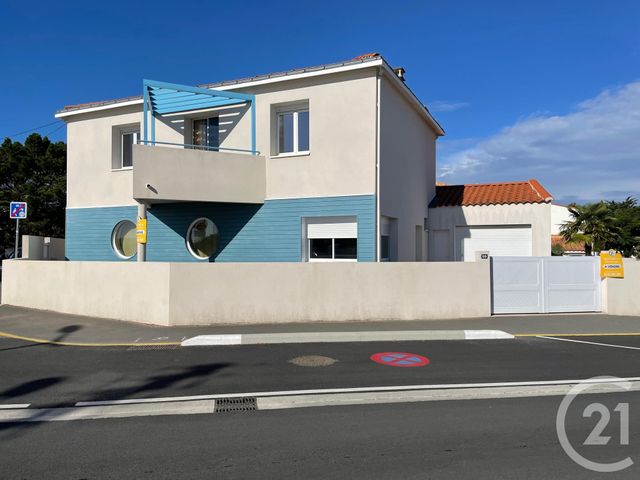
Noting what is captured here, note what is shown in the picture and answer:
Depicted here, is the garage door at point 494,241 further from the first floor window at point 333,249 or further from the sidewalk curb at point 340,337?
the sidewalk curb at point 340,337

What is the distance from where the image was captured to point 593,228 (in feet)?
91.9

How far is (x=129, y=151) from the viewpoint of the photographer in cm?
1672

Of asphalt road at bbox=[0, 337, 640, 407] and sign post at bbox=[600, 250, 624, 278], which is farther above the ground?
sign post at bbox=[600, 250, 624, 278]

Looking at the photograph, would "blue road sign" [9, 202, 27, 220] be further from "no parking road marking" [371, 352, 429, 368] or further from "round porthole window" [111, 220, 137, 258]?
"no parking road marking" [371, 352, 429, 368]

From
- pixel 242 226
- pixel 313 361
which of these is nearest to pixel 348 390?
pixel 313 361

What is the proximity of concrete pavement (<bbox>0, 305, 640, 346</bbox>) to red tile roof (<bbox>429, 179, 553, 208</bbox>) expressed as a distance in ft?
16.5

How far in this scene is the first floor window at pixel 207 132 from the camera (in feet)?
49.4

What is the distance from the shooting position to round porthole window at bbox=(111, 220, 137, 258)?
16.2 m

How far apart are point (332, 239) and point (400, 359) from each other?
5.77m

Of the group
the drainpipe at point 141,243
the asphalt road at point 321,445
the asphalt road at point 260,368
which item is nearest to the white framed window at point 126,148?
the drainpipe at point 141,243

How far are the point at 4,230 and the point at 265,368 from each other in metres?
25.2

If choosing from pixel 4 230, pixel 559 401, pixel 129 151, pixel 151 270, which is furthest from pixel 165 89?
pixel 4 230

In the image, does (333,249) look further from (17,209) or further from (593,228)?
(593,228)

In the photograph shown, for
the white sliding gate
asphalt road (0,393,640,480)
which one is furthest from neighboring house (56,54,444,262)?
asphalt road (0,393,640,480)
